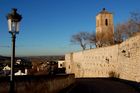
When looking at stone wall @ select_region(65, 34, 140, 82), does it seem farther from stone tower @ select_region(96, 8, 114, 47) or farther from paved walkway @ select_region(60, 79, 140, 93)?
stone tower @ select_region(96, 8, 114, 47)

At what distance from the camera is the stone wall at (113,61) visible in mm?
24081

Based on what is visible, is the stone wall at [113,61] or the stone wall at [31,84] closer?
the stone wall at [31,84]

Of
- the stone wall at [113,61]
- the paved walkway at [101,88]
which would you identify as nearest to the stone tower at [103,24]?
the stone wall at [113,61]

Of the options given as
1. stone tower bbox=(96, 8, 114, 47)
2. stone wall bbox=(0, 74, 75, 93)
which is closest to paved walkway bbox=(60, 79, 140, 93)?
stone wall bbox=(0, 74, 75, 93)

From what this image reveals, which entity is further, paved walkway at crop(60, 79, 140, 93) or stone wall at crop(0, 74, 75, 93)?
paved walkway at crop(60, 79, 140, 93)

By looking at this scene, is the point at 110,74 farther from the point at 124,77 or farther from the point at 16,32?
the point at 16,32

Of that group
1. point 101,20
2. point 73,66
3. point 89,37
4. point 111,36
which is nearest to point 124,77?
point 73,66

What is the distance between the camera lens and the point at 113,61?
108 ft

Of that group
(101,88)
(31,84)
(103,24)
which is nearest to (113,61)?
(101,88)

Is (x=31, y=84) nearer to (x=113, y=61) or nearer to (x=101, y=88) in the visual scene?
(x=101, y=88)

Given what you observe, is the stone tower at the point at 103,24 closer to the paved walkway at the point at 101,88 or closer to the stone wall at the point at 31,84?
the paved walkway at the point at 101,88

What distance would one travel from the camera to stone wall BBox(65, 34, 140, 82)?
A: 948 inches

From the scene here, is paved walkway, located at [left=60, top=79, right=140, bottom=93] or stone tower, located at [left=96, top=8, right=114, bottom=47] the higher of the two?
stone tower, located at [left=96, top=8, right=114, bottom=47]

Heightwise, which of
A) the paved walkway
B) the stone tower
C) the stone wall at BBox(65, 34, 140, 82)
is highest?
the stone tower
